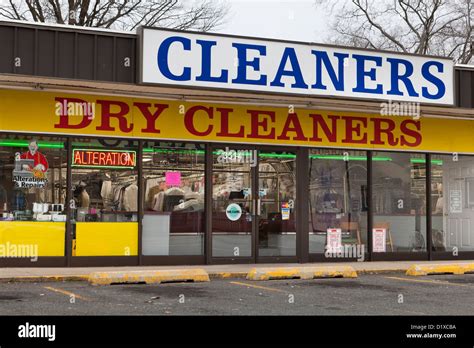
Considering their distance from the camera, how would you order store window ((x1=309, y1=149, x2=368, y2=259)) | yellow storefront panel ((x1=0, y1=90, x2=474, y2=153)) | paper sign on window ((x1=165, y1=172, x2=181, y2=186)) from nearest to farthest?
yellow storefront panel ((x1=0, y1=90, x2=474, y2=153)) → paper sign on window ((x1=165, y1=172, x2=181, y2=186)) → store window ((x1=309, y1=149, x2=368, y2=259))

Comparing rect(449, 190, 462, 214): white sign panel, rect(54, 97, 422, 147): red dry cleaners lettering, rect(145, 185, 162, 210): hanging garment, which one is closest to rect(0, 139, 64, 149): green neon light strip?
rect(54, 97, 422, 147): red dry cleaners lettering

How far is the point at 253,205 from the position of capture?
51.6 ft

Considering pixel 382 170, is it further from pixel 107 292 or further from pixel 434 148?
pixel 107 292

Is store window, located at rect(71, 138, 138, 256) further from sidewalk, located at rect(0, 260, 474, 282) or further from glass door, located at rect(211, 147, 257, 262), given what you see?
glass door, located at rect(211, 147, 257, 262)

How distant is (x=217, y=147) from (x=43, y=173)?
12.5 ft

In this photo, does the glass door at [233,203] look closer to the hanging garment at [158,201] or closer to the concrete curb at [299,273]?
the hanging garment at [158,201]

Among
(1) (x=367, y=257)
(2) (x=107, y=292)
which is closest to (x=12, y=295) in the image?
(2) (x=107, y=292)

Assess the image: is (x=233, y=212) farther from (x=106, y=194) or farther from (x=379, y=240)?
(x=379, y=240)

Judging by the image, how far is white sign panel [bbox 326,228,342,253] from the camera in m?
16.4

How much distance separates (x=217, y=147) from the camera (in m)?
15.5

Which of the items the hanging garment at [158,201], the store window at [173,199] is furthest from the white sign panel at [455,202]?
the hanging garment at [158,201]

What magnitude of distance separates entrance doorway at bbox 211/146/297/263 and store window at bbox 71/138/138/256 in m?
1.87

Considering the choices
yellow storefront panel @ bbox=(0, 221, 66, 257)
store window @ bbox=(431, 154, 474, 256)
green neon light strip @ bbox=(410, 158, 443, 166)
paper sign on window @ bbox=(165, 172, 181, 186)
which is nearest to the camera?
yellow storefront panel @ bbox=(0, 221, 66, 257)

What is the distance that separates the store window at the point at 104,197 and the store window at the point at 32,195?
0.32 meters
